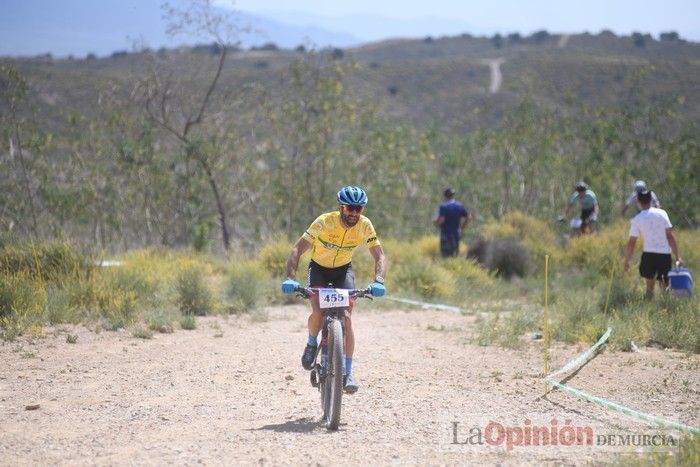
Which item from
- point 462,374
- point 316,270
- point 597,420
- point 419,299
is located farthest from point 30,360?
point 419,299

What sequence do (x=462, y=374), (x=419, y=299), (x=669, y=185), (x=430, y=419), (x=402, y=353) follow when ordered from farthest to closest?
(x=669, y=185) → (x=419, y=299) → (x=402, y=353) → (x=462, y=374) → (x=430, y=419)

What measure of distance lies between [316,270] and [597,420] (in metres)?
2.78

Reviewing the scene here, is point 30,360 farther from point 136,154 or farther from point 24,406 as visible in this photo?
point 136,154

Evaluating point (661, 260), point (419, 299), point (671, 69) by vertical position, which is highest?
point (671, 69)

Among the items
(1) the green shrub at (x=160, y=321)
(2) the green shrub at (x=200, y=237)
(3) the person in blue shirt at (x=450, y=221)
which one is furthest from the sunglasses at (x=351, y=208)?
(2) the green shrub at (x=200, y=237)

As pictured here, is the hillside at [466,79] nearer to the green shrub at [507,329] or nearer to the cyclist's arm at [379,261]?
the green shrub at [507,329]

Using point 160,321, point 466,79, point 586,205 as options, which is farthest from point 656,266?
point 466,79

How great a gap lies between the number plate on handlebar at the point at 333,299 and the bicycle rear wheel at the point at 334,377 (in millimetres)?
142

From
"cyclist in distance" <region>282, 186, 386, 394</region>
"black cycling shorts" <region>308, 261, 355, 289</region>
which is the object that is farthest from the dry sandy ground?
"black cycling shorts" <region>308, 261, 355, 289</region>

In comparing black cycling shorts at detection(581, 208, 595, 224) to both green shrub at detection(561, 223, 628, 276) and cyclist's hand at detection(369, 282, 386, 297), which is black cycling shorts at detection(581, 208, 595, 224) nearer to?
green shrub at detection(561, 223, 628, 276)

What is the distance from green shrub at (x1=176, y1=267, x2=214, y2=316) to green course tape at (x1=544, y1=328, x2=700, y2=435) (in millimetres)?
5766

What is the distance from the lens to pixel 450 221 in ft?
55.4

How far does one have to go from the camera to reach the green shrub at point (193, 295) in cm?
1284

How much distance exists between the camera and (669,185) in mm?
26469
